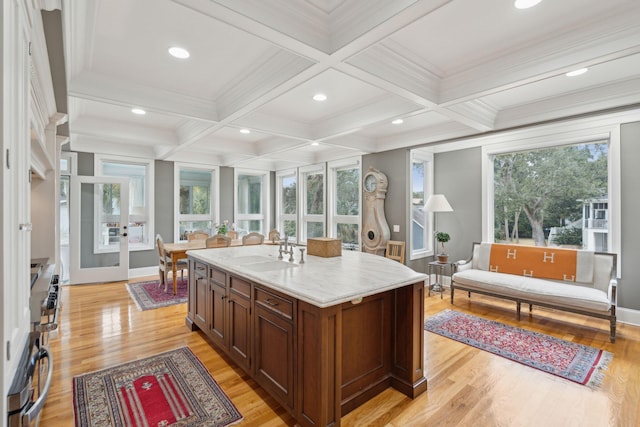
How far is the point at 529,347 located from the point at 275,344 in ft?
8.53

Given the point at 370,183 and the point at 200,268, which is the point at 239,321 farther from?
the point at 370,183

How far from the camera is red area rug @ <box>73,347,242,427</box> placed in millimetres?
1960

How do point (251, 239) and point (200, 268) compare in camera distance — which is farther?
point (251, 239)

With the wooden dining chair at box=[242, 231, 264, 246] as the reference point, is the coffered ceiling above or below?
Result: above

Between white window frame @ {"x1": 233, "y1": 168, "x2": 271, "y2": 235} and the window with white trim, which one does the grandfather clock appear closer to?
the window with white trim

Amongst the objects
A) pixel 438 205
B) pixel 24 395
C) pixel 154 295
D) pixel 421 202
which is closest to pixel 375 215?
pixel 421 202

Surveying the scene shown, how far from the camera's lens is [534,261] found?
4137mm

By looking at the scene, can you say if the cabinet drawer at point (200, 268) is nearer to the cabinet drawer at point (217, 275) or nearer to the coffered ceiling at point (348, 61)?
the cabinet drawer at point (217, 275)

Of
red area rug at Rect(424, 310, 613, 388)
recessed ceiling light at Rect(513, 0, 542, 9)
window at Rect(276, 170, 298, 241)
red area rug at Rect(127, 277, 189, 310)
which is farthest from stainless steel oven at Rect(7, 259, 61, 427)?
window at Rect(276, 170, 298, 241)

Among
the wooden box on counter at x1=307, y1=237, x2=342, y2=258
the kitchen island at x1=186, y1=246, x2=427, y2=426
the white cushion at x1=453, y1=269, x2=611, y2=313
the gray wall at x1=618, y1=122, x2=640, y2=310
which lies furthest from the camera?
the gray wall at x1=618, y1=122, x2=640, y2=310

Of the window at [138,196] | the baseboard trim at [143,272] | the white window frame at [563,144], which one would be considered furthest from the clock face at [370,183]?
the baseboard trim at [143,272]

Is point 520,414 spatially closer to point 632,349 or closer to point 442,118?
point 632,349

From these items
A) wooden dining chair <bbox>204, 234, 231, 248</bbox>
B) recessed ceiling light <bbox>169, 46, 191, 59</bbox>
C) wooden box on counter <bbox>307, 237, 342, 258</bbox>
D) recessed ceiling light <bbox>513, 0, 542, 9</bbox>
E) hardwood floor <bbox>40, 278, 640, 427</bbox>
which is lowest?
hardwood floor <bbox>40, 278, 640, 427</bbox>

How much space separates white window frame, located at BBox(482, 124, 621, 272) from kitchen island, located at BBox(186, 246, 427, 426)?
3115 mm
